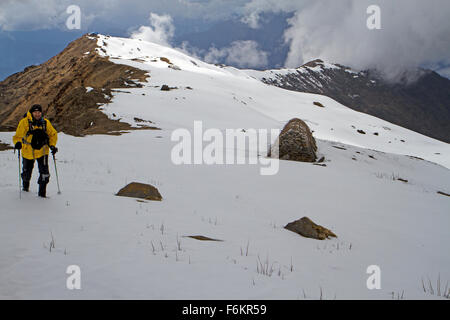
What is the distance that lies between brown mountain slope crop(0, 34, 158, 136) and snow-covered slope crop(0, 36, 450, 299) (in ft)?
25.2

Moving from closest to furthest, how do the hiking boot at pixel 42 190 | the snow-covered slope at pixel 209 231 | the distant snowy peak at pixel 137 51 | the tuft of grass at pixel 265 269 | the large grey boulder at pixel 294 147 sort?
1. the snow-covered slope at pixel 209 231
2. the tuft of grass at pixel 265 269
3. the hiking boot at pixel 42 190
4. the large grey boulder at pixel 294 147
5. the distant snowy peak at pixel 137 51

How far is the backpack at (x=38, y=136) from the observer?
6906 mm

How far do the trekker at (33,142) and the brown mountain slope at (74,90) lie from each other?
15.0 m

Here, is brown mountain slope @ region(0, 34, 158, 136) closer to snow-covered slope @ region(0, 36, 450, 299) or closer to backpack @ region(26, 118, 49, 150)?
snow-covered slope @ region(0, 36, 450, 299)

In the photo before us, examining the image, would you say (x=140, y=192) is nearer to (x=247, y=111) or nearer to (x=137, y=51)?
(x=247, y=111)

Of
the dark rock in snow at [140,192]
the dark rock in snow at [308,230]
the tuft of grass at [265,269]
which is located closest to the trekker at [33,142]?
the dark rock in snow at [140,192]

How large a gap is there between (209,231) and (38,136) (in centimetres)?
461

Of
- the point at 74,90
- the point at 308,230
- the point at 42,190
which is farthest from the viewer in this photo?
the point at 74,90

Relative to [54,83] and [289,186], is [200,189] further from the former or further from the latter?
[54,83]

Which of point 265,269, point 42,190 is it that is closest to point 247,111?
point 42,190

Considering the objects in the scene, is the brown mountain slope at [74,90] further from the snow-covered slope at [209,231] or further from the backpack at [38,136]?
the backpack at [38,136]

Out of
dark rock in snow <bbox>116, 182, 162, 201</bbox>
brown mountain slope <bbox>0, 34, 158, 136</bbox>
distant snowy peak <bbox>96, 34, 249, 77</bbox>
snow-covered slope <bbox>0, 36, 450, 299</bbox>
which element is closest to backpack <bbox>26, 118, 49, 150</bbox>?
snow-covered slope <bbox>0, 36, 450, 299</bbox>

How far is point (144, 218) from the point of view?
20.6ft

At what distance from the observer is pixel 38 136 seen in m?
6.96
